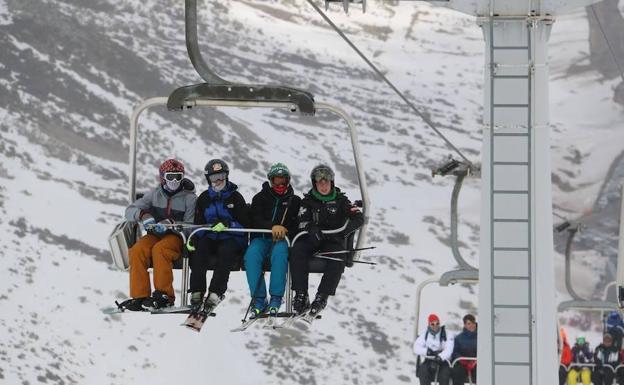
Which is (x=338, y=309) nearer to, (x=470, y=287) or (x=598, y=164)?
(x=470, y=287)

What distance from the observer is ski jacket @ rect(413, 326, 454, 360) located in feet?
48.1

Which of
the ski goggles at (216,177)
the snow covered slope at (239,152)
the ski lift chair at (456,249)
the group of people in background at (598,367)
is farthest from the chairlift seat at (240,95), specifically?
the snow covered slope at (239,152)

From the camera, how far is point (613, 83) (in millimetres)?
52000

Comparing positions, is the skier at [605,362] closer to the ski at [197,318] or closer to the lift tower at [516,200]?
the ski at [197,318]

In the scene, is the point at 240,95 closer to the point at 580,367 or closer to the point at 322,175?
the point at 322,175

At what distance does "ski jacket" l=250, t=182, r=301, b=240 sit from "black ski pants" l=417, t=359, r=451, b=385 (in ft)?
17.2

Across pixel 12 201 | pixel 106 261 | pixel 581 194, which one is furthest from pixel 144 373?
pixel 581 194

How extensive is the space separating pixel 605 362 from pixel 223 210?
796 centimetres

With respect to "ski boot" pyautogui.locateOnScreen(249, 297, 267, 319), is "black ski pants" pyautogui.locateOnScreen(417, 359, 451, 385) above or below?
below

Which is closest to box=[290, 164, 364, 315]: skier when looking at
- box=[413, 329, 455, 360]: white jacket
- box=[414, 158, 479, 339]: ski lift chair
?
box=[414, 158, 479, 339]: ski lift chair

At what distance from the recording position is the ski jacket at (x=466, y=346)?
14688 millimetres

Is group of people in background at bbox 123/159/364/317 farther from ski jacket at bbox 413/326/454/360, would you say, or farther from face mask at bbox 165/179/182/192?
ski jacket at bbox 413/326/454/360

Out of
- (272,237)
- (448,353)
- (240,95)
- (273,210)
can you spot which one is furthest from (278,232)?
(448,353)

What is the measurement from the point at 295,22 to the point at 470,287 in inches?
932
